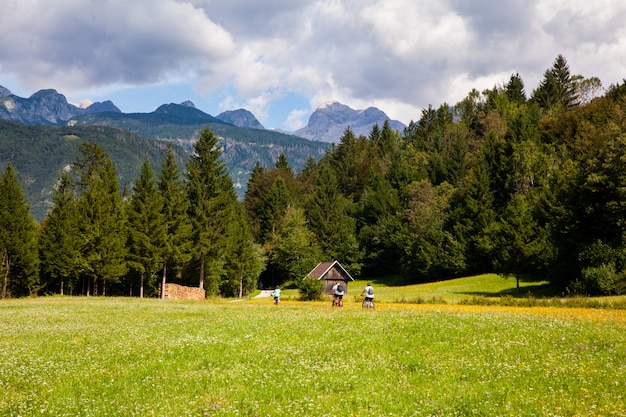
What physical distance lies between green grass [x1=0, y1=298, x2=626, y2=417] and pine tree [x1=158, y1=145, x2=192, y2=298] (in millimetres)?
32939

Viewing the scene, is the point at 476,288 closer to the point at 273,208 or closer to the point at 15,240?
the point at 273,208

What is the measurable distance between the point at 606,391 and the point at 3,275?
62662 mm

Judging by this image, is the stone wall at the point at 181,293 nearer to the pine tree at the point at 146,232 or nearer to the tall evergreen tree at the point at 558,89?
the pine tree at the point at 146,232

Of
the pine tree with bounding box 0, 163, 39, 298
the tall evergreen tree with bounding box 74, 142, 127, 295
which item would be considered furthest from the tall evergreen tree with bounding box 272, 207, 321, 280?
the pine tree with bounding box 0, 163, 39, 298

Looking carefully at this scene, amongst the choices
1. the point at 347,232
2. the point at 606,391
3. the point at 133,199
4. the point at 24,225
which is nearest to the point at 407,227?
the point at 347,232

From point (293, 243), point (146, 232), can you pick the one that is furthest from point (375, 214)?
point (146, 232)

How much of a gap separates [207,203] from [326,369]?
1939 inches

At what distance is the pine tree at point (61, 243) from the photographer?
5666 cm

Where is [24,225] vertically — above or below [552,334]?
above

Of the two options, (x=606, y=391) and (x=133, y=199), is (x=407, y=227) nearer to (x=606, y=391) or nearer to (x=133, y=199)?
(x=133, y=199)

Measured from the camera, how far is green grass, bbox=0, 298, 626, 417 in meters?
11.0

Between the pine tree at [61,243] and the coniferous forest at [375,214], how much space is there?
0.20 m

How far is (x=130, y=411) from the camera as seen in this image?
10773 millimetres

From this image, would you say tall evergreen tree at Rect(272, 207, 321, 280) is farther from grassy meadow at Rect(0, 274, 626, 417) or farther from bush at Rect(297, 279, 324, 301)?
grassy meadow at Rect(0, 274, 626, 417)
